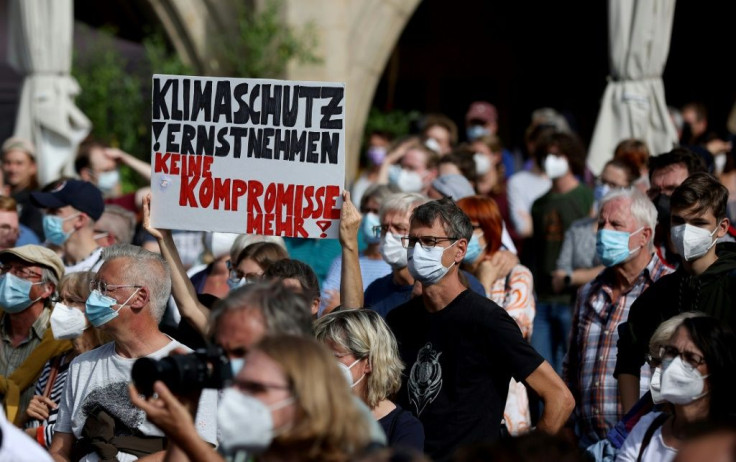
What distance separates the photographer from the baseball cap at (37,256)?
663 cm

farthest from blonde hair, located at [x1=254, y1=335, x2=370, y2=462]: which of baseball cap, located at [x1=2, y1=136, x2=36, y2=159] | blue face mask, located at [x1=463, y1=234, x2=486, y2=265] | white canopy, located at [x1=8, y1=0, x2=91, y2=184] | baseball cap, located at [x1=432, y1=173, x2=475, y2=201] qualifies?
white canopy, located at [x1=8, y1=0, x2=91, y2=184]

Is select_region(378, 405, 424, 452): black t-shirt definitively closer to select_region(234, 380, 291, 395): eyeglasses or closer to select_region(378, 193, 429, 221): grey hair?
select_region(234, 380, 291, 395): eyeglasses

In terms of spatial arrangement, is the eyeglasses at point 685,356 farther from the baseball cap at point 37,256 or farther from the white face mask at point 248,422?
the baseball cap at point 37,256

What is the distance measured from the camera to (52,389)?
5.98 m

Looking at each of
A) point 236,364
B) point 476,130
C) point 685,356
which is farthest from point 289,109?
point 476,130

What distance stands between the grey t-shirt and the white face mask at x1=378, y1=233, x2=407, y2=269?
5.24 feet

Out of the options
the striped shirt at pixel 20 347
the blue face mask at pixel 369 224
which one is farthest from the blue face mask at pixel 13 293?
the blue face mask at pixel 369 224

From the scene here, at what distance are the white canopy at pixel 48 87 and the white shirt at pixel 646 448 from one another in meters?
7.66

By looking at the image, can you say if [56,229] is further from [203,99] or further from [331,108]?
[331,108]

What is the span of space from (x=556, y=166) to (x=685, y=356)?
4.85 metres

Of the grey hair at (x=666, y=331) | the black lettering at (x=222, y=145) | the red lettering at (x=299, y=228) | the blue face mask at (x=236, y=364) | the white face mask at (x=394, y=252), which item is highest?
the black lettering at (x=222, y=145)

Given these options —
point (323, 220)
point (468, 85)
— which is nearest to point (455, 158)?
point (323, 220)

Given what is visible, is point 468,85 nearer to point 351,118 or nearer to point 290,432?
point 351,118

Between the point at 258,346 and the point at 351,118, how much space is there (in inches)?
407
